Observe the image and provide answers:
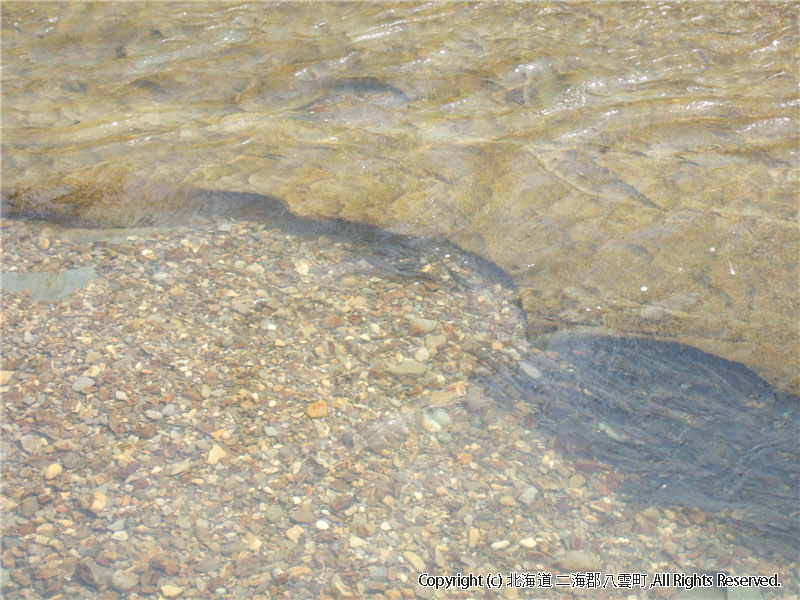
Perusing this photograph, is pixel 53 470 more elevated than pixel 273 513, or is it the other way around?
pixel 53 470

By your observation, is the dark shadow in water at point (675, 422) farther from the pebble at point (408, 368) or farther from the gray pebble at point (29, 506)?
the gray pebble at point (29, 506)

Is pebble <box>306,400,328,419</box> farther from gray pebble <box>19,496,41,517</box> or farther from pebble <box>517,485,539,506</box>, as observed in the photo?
gray pebble <box>19,496,41,517</box>

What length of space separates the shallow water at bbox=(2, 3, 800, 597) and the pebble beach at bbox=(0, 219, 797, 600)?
4 cm

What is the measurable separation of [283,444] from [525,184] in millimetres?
2401

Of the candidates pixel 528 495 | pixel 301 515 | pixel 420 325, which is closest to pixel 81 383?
pixel 301 515

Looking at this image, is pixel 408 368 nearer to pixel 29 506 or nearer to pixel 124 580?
pixel 124 580

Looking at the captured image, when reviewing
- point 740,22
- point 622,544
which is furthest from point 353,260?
point 740,22

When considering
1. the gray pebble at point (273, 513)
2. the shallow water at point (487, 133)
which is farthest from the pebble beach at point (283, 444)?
the shallow water at point (487, 133)

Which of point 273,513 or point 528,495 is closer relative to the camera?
point 273,513

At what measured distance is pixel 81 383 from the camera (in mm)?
3580

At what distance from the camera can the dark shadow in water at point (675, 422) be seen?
126 inches

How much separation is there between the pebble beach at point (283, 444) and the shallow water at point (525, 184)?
0.04 meters

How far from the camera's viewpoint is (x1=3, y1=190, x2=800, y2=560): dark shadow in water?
10.5ft

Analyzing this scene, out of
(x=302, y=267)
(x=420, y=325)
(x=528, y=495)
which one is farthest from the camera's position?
(x=302, y=267)
